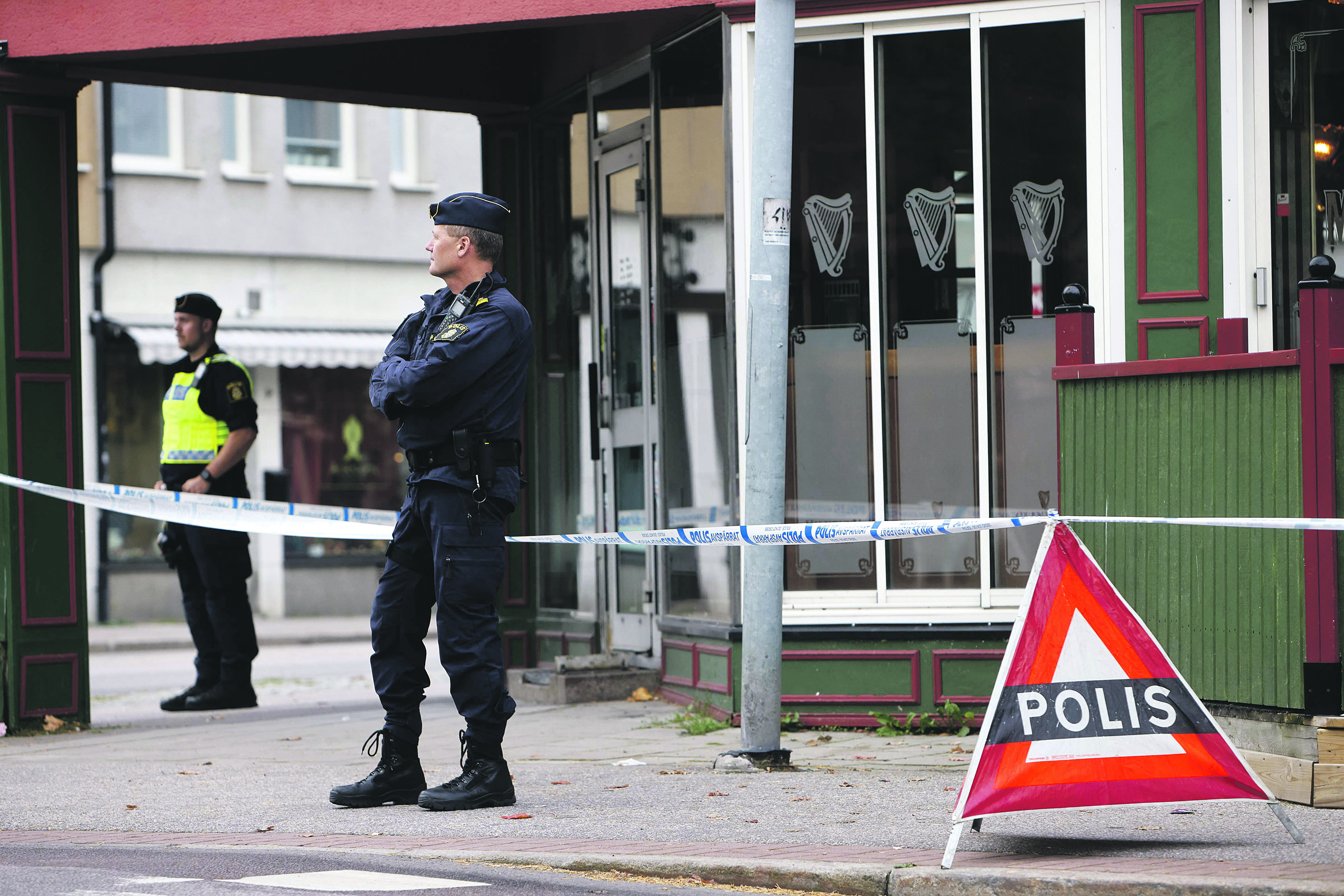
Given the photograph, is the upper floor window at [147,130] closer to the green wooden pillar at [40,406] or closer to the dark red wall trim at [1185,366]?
the green wooden pillar at [40,406]

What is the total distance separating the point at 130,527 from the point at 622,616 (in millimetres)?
13257

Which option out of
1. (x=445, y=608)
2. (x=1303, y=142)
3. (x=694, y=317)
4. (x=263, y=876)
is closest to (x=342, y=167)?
(x=694, y=317)

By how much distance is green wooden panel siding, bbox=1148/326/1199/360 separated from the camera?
25.3ft

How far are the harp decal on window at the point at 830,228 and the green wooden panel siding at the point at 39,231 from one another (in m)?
3.74

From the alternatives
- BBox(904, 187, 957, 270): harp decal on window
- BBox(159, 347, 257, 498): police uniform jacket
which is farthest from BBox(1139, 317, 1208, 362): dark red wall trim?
BBox(159, 347, 257, 498): police uniform jacket

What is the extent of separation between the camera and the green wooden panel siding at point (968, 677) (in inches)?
315

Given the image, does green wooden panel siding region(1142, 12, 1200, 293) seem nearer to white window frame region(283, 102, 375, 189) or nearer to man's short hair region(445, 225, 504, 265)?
man's short hair region(445, 225, 504, 265)

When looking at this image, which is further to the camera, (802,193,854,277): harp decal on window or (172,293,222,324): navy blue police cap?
(172,293,222,324): navy blue police cap

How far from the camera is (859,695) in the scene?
8.14 metres

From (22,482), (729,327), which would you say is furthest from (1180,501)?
(22,482)

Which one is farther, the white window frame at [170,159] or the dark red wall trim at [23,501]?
the white window frame at [170,159]

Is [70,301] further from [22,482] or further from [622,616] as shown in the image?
[622,616]

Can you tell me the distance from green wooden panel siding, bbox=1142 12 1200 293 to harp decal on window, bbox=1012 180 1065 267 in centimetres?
49

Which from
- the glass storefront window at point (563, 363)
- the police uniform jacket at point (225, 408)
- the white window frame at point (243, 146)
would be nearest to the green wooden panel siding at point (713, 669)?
the glass storefront window at point (563, 363)
